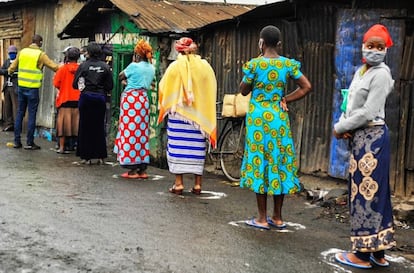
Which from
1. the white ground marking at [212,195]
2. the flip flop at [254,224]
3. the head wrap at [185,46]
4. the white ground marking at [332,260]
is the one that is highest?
the head wrap at [185,46]

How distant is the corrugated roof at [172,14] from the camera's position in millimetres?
11188

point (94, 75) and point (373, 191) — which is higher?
point (94, 75)

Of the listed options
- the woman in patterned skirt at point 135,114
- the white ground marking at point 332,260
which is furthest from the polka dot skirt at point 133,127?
the white ground marking at point 332,260

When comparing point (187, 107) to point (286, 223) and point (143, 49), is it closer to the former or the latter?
point (143, 49)

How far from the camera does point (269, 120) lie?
606 cm

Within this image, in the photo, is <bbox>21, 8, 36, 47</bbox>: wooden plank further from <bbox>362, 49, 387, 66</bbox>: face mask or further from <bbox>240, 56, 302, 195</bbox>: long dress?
<bbox>362, 49, 387, 66</bbox>: face mask

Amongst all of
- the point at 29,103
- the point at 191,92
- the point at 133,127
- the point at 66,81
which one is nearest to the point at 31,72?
the point at 29,103

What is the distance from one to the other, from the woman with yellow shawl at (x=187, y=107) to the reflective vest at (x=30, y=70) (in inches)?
→ 190

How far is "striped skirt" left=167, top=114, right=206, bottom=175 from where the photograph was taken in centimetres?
790

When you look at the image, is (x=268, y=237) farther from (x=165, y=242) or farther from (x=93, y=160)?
(x=93, y=160)

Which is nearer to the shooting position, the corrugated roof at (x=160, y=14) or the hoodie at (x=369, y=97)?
the hoodie at (x=369, y=97)

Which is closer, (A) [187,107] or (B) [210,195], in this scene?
(A) [187,107]

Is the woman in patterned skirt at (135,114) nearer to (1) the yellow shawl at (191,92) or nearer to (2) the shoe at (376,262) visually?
(1) the yellow shawl at (191,92)

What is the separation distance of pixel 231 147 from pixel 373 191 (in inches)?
185
